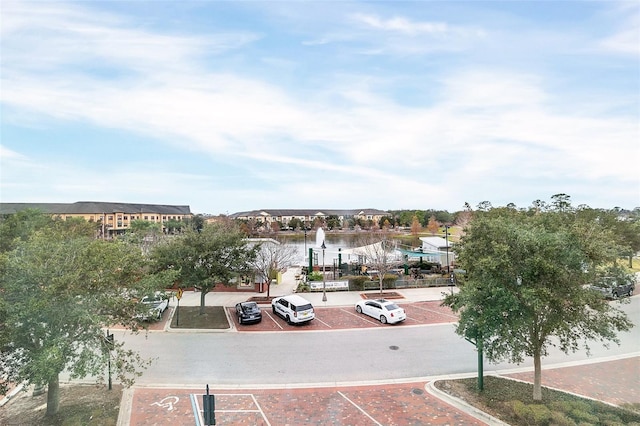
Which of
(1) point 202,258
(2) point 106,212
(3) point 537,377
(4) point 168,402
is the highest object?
(2) point 106,212

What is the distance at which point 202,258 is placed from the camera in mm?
18375

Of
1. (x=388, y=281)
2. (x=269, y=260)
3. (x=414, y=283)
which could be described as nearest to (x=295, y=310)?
(x=269, y=260)

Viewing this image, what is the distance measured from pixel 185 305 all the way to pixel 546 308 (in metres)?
19.9

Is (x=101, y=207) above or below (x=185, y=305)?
above

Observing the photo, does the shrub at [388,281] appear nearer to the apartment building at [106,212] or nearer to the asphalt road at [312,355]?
the asphalt road at [312,355]

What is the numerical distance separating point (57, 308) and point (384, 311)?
46.4 ft

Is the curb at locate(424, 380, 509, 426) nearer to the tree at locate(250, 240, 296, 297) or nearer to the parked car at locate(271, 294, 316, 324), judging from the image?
the parked car at locate(271, 294, 316, 324)

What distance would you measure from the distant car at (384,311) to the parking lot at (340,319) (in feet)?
0.84

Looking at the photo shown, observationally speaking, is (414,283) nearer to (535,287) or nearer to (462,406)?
(462,406)

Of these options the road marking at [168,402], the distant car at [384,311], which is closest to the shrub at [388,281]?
the distant car at [384,311]

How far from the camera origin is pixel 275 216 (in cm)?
13838

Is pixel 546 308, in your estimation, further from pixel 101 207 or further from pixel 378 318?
pixel 101 207

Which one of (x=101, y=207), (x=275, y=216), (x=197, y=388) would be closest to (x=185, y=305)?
(x=197, y=388)

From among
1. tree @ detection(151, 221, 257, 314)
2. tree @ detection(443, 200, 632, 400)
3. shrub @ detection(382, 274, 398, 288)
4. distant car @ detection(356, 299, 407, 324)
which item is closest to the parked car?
tree @ detection(151, 221, 257, 314)
